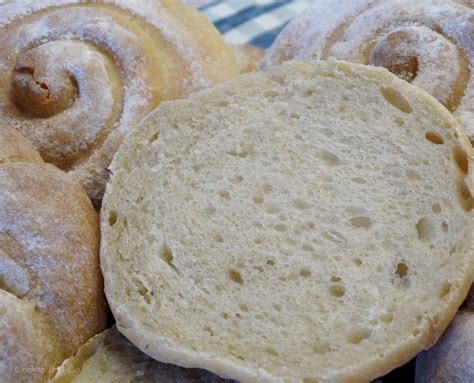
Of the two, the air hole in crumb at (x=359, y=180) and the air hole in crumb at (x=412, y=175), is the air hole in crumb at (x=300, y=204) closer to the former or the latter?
the air hole in crumb at (x=359, y=180)

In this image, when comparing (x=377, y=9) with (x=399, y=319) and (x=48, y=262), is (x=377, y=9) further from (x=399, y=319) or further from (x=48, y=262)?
(x=48, y=262)

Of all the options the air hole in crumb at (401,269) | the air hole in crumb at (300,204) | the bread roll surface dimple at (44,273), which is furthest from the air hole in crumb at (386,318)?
the bread roll surface dimple at (44,273)

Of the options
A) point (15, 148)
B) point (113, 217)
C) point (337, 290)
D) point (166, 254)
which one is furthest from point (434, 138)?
point (15, 148)

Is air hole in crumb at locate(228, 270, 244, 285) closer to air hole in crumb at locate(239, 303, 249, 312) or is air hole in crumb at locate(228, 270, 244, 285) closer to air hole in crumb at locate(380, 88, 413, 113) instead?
air hole in crumb at locate(239, 303, 249, 312)

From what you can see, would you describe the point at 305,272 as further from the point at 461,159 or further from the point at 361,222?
the point at 461,159

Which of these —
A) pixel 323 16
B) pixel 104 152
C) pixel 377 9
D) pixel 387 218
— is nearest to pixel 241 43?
pixel 323 16

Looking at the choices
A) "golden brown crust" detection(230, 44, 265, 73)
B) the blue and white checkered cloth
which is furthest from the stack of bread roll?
the blue and white checkered cloth
